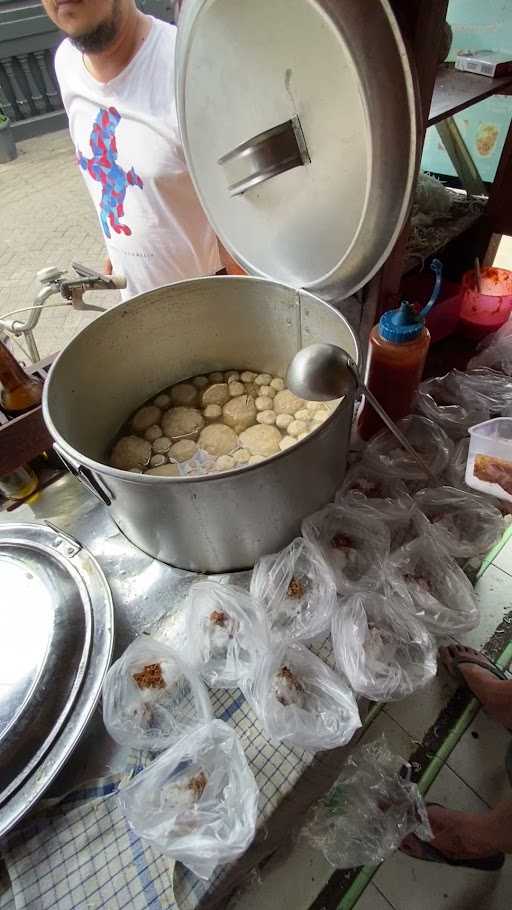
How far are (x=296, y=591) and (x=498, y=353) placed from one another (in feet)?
2.74

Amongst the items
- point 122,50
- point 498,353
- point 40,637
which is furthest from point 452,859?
point 122,50

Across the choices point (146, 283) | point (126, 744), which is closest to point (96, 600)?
point (126, 744)

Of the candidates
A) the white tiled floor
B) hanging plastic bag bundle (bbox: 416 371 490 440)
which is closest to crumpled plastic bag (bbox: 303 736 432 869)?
the white tiled floor

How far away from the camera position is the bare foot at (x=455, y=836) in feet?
2.90

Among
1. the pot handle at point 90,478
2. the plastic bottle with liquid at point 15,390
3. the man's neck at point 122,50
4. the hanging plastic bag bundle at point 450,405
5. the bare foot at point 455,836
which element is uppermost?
the man's neck at point 122,50

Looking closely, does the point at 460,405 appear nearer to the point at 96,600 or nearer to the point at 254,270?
the point at 254,270

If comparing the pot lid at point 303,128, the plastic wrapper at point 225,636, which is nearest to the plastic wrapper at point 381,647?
the plastic wrapper at point 225,636

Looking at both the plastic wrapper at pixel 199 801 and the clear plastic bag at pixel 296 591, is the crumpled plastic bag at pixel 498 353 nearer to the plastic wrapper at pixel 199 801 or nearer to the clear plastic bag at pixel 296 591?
the clear plastic bag at pixel 296 591

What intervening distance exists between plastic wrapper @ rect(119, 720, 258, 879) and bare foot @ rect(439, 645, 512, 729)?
43 centimetres

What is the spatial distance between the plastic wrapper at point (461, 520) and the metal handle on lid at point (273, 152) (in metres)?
0.62

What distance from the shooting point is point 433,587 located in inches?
31.4

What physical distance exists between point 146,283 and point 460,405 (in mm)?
1041

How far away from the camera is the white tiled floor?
2.64 feet

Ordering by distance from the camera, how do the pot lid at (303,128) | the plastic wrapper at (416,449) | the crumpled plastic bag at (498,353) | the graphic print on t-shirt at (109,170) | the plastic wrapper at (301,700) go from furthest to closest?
the graphic print on t-shirt at (109,170) < the crumpled plastic bag at (498,353) < the plastic wrapper at (416,449) < the plastic wrapper at (301,700) < the pot lid at (303,128)
